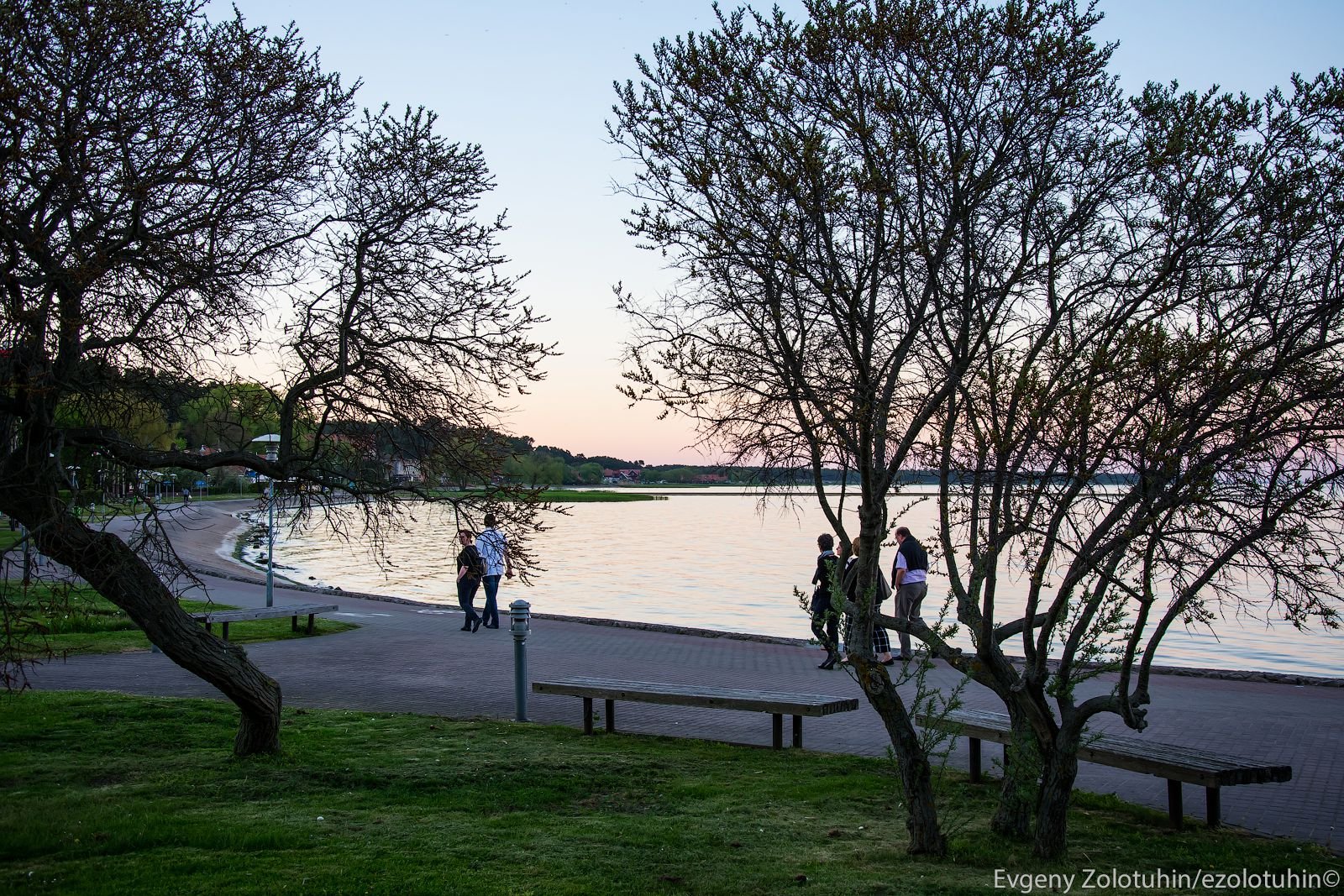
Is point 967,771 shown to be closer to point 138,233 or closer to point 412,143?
point 412,143

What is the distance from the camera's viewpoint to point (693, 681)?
13969 mm

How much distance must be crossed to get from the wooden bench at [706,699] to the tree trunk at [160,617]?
9.91ft

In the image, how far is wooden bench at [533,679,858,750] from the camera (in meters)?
9.69

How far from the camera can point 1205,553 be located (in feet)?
19.1

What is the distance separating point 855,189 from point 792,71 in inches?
33.6

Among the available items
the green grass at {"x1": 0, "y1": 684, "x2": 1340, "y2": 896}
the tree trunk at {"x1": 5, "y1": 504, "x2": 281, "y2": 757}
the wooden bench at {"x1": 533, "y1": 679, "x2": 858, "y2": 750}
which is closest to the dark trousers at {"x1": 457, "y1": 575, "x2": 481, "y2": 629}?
the wooden bench at {"x1": 533, "y1": 679, "x2": 858, "y2": 750}

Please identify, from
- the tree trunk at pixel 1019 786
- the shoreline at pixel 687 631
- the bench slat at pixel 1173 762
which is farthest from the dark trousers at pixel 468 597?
the tree trunk at pixel 1019 786

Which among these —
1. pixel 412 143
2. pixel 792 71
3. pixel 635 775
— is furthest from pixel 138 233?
pixel 635 775

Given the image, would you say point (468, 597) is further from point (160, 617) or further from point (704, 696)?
point (160, 617)

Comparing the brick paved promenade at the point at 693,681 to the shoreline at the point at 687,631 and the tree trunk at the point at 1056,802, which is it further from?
the tree trunk at the point at 1056,802

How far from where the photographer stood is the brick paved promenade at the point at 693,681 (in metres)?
8.62

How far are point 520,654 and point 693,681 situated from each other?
3000 millimetres

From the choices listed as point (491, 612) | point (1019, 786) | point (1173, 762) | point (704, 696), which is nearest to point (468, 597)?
point (491, 612)

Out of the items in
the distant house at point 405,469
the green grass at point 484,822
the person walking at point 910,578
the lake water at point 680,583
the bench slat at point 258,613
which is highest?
the distant house at point 405,469
